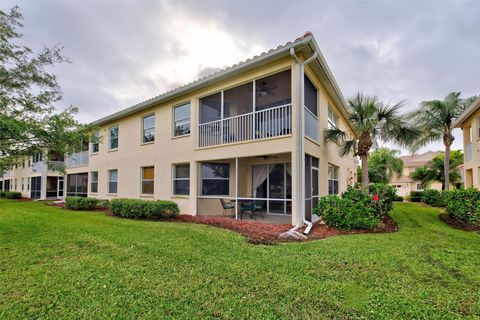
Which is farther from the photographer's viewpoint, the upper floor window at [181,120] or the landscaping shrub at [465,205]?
the upper floor window at [181,120]

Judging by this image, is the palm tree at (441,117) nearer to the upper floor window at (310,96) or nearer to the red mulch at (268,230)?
the upper floor window at (310,96)

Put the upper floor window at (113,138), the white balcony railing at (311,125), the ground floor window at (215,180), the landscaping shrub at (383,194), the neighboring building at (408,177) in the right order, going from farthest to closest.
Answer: the neighboring building at (408,177)
the upper floor window at (113,138)
the ground floor window at (215,180)
the landscaping shrub at (383,194)
the white balcony railing at (311,125)

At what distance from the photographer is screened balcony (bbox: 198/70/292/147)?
936cm

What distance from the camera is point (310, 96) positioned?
10.5 metres

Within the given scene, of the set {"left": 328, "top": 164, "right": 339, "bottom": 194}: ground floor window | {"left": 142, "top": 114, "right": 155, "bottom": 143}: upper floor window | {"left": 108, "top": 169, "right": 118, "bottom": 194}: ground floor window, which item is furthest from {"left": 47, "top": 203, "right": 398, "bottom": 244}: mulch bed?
{"left": 108, "top": 169, "right": 118, "bottom": 194}: ground floor window

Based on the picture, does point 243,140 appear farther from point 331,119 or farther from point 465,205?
point 465,205

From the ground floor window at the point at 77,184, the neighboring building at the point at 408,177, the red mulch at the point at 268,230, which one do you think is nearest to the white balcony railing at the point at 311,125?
the red mulch at the point at 268,230

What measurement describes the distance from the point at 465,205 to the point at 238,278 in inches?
374

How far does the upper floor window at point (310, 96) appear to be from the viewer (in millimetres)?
9828

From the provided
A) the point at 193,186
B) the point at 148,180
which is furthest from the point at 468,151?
the point at 148,180

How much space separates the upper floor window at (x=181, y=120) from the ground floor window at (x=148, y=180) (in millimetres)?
2867

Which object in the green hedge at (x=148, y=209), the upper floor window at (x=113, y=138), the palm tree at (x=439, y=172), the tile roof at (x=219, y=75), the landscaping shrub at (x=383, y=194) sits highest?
the tile roof at (x=219, y=75)

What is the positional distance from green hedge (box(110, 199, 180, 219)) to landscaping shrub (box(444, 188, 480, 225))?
35.8ft

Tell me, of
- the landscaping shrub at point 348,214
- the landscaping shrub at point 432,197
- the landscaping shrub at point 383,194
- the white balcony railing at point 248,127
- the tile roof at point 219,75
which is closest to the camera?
the landscaping shrub at point 348,214
